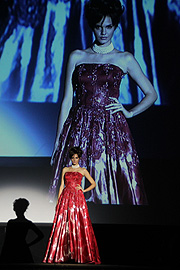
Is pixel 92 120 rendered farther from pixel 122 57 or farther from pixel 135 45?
pixel 135 45

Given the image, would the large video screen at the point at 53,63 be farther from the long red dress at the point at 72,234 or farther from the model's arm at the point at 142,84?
the long red dress at the point at 72,234

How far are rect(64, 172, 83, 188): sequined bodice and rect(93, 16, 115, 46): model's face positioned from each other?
141cm

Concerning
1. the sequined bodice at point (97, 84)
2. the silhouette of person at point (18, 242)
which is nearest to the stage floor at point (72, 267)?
the silhouette of person at point (18, 242)

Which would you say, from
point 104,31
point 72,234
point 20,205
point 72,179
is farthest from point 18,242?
point 104,31

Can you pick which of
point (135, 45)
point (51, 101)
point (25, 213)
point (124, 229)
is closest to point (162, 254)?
point (124, 229)

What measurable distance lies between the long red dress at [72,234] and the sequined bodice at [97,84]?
36.1 inches

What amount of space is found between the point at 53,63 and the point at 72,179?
1.37 meters

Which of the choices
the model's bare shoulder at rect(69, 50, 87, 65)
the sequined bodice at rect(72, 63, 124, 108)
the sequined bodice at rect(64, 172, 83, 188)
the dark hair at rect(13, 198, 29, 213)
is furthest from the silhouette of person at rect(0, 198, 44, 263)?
the model's bare shoulder at rect(69, 50, 87, 65)

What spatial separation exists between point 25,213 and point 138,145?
4.01 ft

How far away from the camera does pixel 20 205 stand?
3770mm

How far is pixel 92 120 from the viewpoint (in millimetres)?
3705

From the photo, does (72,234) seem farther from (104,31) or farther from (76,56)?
(104,31)

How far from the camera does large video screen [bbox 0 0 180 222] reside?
3.85 m

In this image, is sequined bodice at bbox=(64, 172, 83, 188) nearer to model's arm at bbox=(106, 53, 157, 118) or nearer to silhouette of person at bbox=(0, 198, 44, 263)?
silhouette of person at bbox=(0, 198, 44, 263)
